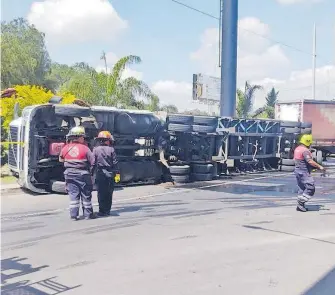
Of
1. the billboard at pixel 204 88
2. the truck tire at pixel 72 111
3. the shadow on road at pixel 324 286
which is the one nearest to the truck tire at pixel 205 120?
the truck tire at pixel 72 111

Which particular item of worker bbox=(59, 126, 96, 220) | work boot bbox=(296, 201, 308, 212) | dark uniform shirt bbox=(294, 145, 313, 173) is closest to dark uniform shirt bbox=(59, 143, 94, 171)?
worker bbox=(59, 126, 96, 220)

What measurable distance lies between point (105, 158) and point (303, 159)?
3668 mm

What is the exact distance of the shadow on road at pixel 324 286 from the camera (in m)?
4.23

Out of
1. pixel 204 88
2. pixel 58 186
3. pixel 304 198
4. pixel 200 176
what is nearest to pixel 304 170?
pixel 304 198

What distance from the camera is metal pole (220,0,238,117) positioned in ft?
68.0

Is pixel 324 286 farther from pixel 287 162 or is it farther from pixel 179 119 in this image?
pixel 287 162

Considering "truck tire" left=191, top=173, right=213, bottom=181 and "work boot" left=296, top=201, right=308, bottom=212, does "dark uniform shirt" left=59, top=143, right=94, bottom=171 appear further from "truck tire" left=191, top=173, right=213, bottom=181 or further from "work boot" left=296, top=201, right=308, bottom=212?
"truck tire" left=191, top=173, right=213, bottom=181

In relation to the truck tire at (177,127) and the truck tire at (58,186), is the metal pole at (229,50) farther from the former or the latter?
the truck tire at (58,186)

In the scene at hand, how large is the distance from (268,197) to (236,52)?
38.5 feet

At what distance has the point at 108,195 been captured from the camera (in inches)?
317

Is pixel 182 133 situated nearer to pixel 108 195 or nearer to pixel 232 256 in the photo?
pixel 108 195

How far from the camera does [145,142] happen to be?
1320 centimetres

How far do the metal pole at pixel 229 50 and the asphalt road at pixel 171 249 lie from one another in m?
11.9

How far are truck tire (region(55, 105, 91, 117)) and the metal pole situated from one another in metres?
11.0
